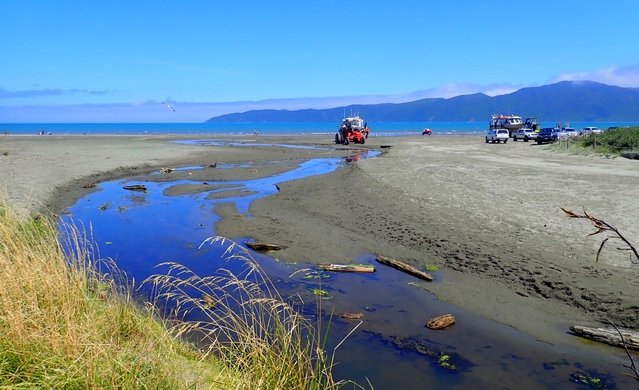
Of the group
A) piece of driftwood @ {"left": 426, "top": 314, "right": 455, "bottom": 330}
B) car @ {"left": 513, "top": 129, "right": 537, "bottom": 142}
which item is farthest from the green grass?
piece of driftwood @ {"left": 426, "top": 314, "right": 455, "bottom": 330}

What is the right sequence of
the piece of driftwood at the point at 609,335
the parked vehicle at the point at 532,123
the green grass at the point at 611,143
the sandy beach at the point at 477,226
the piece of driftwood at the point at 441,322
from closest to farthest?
the piece of driftwood at the point at 609,335 → the piece of driftwood at the point at 441,322 → the sandy beach at the point at 477,226 → the green grass at the point at 611,143 → the parked vehicle at the point at 532,123

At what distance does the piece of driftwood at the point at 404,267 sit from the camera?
9.57 meters

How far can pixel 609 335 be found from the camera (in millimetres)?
6812

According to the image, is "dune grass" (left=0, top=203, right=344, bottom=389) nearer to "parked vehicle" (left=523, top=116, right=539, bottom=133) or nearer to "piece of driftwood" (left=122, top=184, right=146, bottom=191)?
"piece of driftwood" (left=122, top=184, right=146, bottom=191)

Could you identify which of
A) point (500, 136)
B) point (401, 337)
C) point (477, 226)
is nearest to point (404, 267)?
point (401, 337)

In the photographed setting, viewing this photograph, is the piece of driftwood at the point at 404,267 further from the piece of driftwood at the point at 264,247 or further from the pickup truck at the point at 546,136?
the pickup truck at the point at 546,136

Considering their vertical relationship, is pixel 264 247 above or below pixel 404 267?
above

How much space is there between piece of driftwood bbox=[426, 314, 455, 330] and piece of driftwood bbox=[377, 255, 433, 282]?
1932 mm

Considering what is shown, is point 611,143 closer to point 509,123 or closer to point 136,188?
point 136,188

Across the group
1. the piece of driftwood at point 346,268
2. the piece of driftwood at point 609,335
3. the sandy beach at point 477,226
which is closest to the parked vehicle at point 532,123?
the sandy beach at point 477,226

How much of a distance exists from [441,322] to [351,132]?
1949 inches

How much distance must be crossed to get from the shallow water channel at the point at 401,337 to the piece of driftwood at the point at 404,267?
0.16 m

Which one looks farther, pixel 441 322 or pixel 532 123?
pixel 532 123

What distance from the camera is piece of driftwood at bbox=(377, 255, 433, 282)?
377 inches
